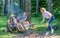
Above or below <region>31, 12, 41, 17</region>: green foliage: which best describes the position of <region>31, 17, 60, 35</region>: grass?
below

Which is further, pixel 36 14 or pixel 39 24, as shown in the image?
pixel 39 24

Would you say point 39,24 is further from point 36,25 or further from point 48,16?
point 48,16

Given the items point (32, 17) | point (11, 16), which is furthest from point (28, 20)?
point (11, 16)

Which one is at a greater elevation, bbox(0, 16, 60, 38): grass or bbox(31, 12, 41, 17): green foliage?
bbox(31, 12, 41, 17): green foliage

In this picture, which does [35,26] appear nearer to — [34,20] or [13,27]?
[34,20]

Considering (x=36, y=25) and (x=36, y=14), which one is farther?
(x=36, y=25)

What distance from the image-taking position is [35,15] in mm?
4559

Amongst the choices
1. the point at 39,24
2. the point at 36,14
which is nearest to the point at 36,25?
the point at 39,24

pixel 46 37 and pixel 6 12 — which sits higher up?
pixel 6 12

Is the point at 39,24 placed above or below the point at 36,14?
below

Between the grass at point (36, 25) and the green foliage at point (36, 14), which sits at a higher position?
the green foliage at point (36, 14)

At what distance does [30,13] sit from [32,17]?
106 millimetres

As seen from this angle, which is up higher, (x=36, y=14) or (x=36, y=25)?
(x=36, y=14)

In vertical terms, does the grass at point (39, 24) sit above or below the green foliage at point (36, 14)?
below
